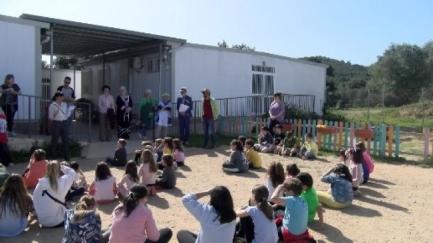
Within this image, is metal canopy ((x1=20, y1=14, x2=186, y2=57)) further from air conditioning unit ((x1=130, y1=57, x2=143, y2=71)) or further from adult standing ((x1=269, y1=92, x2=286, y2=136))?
adult standing ((x1=269, y1=92, x2=286, y2=136))

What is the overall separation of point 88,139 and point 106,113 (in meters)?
1.03

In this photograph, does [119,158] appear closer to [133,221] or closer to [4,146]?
[4,146]

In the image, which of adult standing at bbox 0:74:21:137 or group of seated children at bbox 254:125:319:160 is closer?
adult standing at bbox 0:74:21:137

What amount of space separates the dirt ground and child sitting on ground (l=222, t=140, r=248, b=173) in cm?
22

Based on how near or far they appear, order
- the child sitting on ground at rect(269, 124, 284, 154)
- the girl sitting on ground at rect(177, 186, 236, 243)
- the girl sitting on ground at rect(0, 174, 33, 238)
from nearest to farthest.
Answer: the girl sitting on ground at rect(177, 186, 236, 243), the girl sitting on ground at rect(0, 174, 33, 238), the child sitting on ground at rect(269, 124, 284, 154)

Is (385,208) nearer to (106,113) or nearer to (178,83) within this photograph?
(106,113)

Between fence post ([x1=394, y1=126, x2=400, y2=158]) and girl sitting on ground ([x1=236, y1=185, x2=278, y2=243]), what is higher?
fence post ([x1=394, y1=126, x2=400, y2=158])

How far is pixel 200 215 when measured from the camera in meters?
4.43

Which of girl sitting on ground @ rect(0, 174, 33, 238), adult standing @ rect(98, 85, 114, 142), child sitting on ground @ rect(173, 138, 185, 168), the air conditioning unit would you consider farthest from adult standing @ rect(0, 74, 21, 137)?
the air conditioning unit

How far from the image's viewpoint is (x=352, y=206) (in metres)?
7.38

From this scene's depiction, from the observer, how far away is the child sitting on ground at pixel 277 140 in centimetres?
1284

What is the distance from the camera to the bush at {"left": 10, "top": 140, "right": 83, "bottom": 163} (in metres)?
10.6

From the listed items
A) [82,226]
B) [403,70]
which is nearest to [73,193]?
[82,226]

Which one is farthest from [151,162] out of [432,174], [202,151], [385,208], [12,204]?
[432,174]
